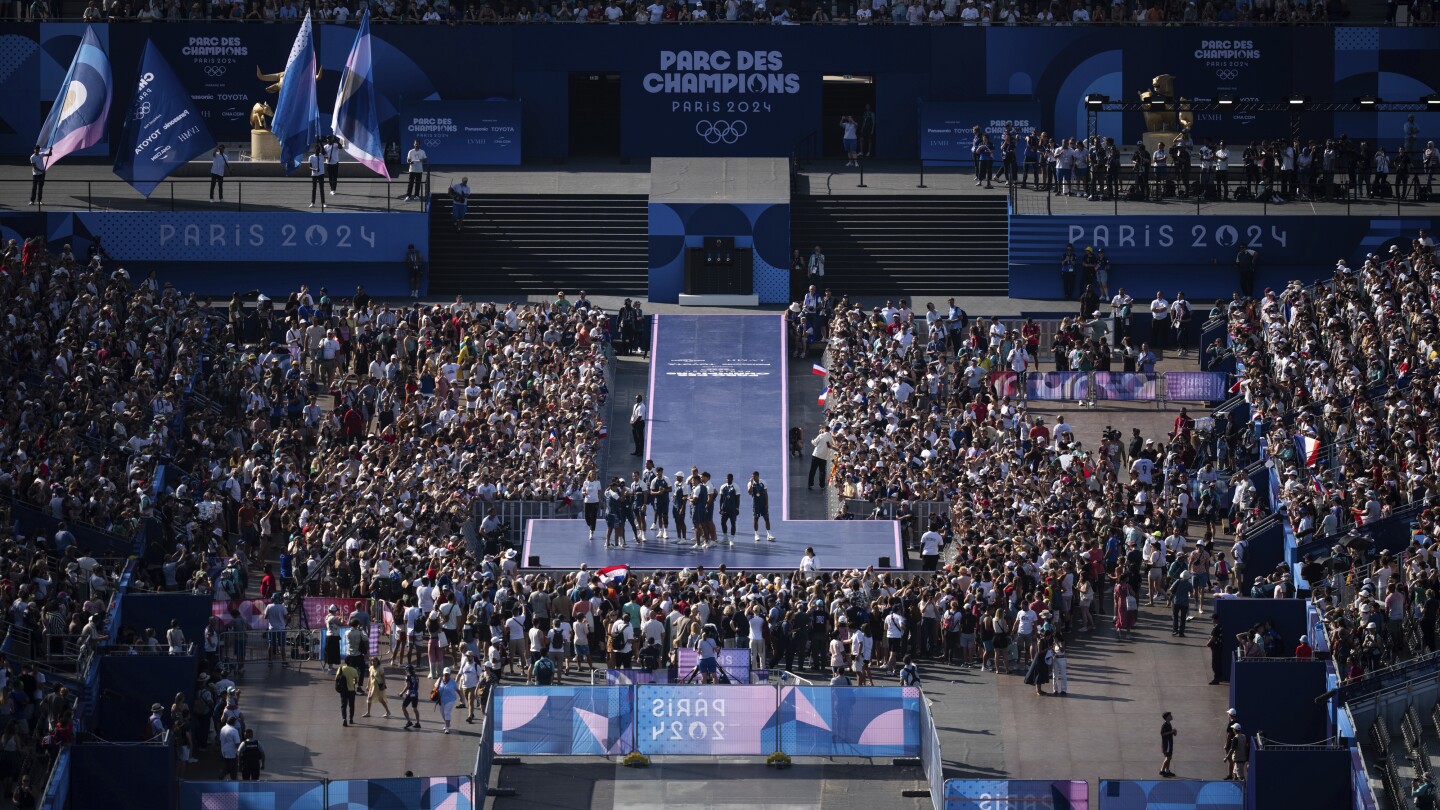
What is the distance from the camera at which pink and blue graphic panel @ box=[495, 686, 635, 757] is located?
→ 128ft

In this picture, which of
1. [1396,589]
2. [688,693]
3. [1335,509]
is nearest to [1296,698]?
[1396,589]

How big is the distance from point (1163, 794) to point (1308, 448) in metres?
14.2

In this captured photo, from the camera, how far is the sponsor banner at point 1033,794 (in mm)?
Result: 35562

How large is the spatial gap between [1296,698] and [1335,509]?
6238 mm

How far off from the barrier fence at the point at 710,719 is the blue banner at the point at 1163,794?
404 centimetres

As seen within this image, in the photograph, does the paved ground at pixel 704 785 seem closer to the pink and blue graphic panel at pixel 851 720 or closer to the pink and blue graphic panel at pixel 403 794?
the pink and blue graphic panel at pixel 851 720

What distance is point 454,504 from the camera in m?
48.0

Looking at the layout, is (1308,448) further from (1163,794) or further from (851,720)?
(1163,794)

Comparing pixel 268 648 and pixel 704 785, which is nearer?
pixel 704 785

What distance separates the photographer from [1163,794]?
36062 millimetres

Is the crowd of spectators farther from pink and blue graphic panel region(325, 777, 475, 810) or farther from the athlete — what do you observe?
pink and blue graphic panel region(325, 777, 475, 810)

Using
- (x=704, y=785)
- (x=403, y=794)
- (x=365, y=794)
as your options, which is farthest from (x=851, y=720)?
(x=365, y=794)

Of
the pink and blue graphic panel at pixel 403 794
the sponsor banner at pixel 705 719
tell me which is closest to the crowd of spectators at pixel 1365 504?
the sponsor banner at pixel 705 719

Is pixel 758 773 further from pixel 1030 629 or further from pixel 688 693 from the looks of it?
pixel 1030 629
